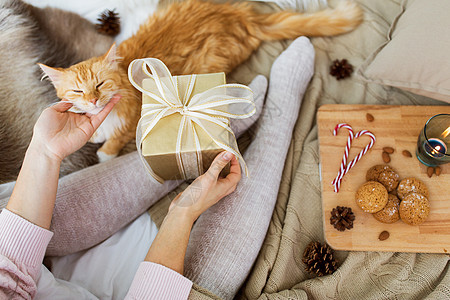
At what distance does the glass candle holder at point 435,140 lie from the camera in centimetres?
82

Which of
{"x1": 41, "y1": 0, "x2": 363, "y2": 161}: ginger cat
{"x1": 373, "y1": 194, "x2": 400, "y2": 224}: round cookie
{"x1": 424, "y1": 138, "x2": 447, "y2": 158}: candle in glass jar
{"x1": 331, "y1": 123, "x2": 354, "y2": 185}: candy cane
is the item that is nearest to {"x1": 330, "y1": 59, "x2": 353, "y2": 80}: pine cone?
{"x1": 41, "y1": 0, "x2": 363, "y2": 161}: ginger cat

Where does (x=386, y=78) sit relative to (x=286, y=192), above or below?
above

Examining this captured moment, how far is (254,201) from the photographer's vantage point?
0.87 m

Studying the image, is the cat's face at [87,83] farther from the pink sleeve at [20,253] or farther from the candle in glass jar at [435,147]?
the candle in glass jar at [435,147]

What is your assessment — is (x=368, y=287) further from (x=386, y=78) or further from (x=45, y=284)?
(x=45, y=284)

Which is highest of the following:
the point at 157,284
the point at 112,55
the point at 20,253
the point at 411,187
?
the point at 112,55

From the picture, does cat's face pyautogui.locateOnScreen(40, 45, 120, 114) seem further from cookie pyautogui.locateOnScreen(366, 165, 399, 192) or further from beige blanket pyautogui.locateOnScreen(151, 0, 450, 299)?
cookie pyautogui.locateOnScreen(366, 165, 399, 192)

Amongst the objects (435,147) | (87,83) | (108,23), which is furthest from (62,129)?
(435,147)

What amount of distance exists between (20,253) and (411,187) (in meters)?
0.97

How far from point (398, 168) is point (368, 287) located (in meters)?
0.34

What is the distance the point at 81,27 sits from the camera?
43.6 inches

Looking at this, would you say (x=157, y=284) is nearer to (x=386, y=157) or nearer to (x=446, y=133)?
(x=386, y=157)

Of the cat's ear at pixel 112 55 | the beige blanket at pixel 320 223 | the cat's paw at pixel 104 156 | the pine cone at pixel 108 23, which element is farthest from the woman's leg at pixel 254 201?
the pine cone at pixel 108 23

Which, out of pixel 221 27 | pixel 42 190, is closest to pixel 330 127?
pixel 221 27
